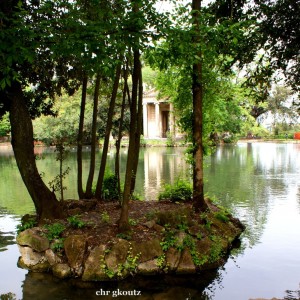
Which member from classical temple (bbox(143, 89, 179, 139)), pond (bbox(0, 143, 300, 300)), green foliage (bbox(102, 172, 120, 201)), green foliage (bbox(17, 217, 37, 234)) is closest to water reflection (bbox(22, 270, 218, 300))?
pond (bbox(0, 143, 300, 300))

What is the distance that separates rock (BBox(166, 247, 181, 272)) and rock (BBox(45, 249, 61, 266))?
222cm

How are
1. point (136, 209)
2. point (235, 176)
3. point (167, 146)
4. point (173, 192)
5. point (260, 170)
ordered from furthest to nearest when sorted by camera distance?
point (167, 146) → point (260, 170) → point (235, 176) → point (173, 192) → point (136, 209)

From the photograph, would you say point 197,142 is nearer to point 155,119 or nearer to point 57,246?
point 57,246

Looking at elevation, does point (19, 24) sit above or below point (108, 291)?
above

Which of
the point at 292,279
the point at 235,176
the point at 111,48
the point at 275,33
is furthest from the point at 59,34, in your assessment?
the point at 235,176

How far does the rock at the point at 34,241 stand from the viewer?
7.62 meters

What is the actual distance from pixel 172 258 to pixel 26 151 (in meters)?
3.96

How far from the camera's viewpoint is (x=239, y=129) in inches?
1925

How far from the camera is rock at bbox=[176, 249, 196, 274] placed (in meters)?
7.54

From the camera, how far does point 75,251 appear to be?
290 inches

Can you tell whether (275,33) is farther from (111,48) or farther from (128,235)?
(128,235)

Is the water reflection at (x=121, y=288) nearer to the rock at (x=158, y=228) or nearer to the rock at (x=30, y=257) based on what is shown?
the rock at (x=30, y=257)

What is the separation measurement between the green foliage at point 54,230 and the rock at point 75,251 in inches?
16.1

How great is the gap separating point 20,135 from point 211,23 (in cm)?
471
